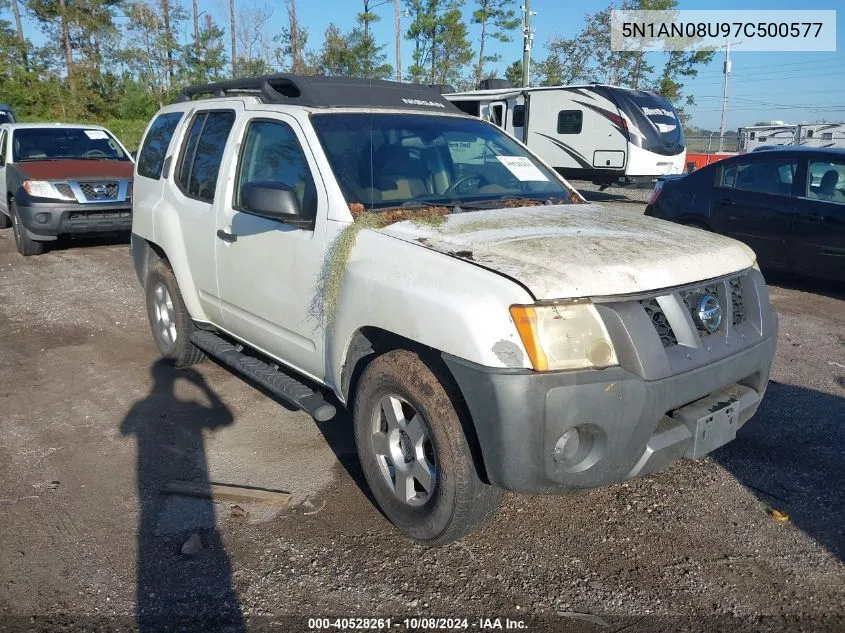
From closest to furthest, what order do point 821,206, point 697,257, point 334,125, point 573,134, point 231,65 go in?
point 697,257
point 334,125
point 821,206
point 573,134
point 231,65

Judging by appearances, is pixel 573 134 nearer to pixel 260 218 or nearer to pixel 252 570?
pixel 260 218

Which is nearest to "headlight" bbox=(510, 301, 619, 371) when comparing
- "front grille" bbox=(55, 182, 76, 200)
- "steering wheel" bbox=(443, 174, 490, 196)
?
"steering wheel" bbox=(443, 174, 490, 196)

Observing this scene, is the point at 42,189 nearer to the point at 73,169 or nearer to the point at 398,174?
the point at 73,169

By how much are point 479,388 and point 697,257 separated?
1170 mm

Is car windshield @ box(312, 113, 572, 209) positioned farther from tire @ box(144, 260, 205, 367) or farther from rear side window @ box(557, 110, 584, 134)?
rear side window @ box(557, 110, 584, 134)

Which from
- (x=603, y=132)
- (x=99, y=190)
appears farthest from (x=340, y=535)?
(x=603, y=132)

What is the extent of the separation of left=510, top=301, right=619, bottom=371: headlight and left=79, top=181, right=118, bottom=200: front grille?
909 centimetres

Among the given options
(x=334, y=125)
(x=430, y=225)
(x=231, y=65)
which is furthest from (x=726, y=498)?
(x=231, y=65)

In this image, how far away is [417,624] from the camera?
2736mm

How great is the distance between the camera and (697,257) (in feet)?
9.95

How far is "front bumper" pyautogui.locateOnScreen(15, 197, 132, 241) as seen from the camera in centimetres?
971

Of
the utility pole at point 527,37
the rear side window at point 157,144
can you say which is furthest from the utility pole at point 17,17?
the rear side window at point 157,144

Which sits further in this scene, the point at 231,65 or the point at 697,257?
the point at 231,65

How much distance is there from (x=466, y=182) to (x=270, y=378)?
160cm
